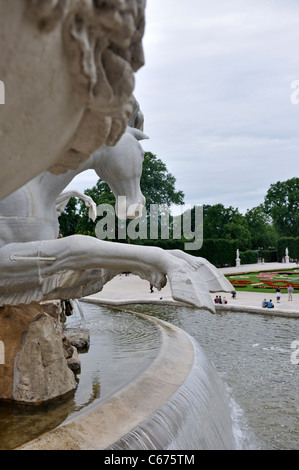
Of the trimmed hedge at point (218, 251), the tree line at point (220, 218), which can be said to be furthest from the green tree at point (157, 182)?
the trimmed hedge at point (218, 251)

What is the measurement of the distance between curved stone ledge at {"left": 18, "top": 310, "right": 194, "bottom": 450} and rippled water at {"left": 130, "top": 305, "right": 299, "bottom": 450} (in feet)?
4.08

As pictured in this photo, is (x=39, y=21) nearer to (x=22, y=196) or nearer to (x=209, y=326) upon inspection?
(x=22, y=196)

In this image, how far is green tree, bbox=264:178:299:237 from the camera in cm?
6419

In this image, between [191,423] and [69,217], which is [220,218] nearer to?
[69,217]

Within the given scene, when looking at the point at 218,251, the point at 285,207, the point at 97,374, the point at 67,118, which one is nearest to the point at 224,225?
the point at 218,251

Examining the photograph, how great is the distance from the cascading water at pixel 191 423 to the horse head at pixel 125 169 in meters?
2.12

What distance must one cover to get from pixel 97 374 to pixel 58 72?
4850 mm

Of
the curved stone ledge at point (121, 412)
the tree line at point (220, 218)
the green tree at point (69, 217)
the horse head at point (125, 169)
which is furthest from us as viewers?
the green tree at point (69, 217)

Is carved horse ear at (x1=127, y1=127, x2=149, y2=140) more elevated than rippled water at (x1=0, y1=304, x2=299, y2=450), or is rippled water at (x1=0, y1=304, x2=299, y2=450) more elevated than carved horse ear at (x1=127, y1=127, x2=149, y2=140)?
carved horse ear at (x1=127, y1=127, x2=149, y2=140)

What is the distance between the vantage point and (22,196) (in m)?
4.61

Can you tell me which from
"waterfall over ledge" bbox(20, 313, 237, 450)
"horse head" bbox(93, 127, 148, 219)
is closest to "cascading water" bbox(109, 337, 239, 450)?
"waterfall over ledge" bbox(20, 313, 237, 450)

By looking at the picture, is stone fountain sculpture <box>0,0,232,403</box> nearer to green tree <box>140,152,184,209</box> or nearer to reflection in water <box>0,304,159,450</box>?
reflection in water <box>0,304,159,450</box>

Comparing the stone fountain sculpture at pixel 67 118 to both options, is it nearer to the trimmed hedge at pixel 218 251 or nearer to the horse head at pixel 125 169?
the horse head at pixel 125 169

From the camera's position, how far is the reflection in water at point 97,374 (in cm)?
408
